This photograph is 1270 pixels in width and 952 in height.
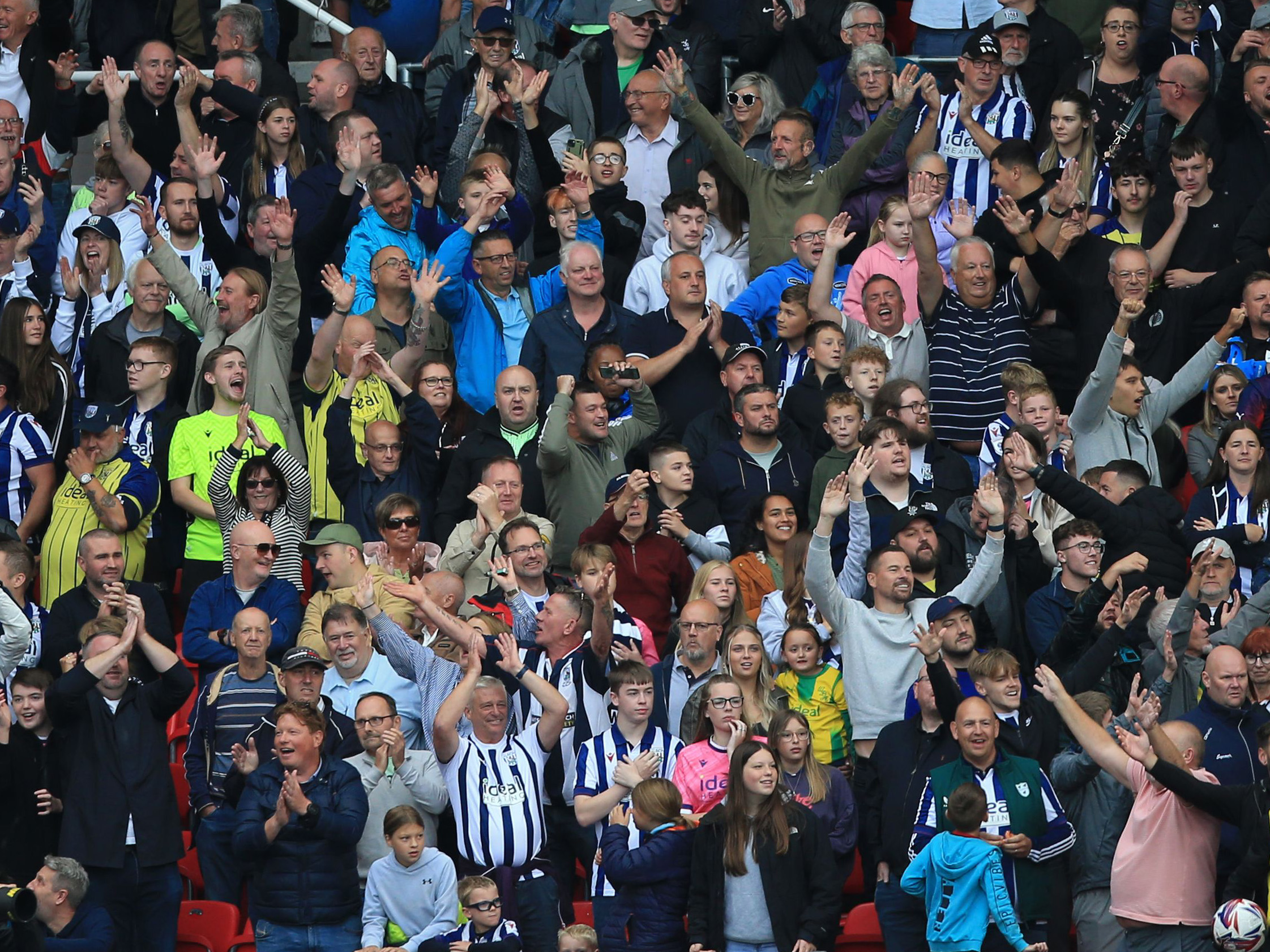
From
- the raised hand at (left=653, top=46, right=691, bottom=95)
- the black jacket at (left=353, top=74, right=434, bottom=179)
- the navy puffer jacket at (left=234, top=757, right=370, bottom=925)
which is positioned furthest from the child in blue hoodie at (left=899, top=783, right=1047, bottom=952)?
the black jacket at (left=353, top=74, right=434, bottom=179)

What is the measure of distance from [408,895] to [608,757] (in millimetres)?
1120

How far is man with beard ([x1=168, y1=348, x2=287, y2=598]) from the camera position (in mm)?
12164

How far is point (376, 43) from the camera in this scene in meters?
14.8

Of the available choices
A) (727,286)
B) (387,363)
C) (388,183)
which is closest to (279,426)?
(387,363)

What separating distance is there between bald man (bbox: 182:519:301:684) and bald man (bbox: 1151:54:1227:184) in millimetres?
5935

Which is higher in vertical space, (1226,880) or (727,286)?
(727,286)

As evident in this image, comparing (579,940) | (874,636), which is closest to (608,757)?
(579,940)

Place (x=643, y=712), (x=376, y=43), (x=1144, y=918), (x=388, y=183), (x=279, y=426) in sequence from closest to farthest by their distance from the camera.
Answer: (x=1144, y=918) < (x=643, y=712) < (x=279, y=426) < (x=388, y=183) < (x=376, y=43)

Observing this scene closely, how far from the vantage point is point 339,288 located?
12742mm

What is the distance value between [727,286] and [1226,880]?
17.0 feet

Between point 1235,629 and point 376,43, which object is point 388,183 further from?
point 1235,629

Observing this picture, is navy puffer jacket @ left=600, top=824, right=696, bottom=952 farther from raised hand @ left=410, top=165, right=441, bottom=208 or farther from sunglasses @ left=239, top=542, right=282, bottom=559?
raised hand @ left=410, top=165, right=441, bottom=208

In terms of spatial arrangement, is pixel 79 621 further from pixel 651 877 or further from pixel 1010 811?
pixel 1010 811

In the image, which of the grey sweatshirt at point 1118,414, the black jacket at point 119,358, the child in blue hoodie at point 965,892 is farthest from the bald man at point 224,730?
the grey sweatshirt at point 1118,414
